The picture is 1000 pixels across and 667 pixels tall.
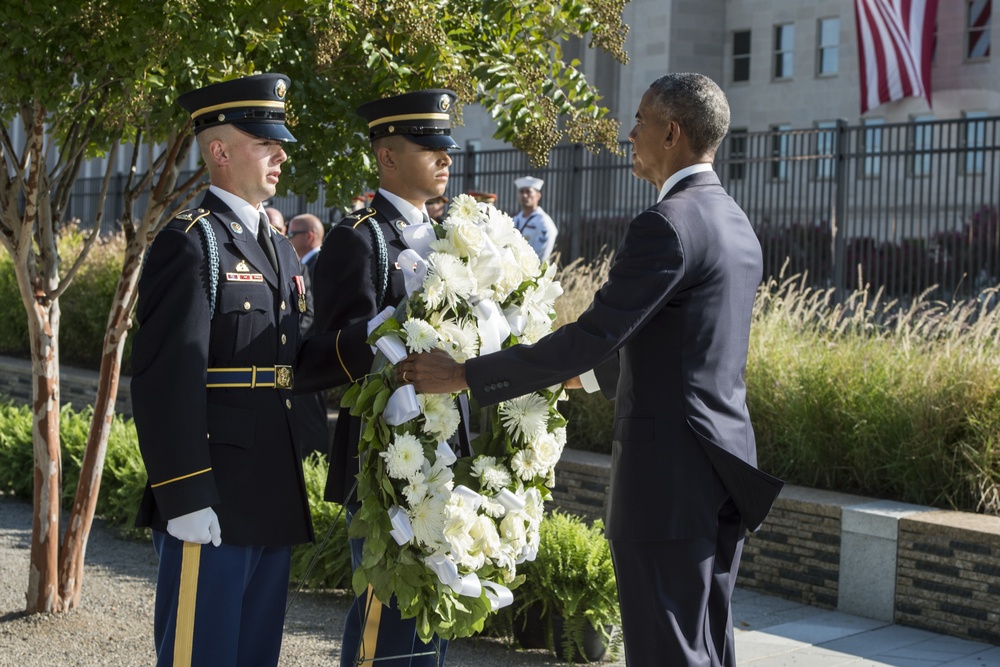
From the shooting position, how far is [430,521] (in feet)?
11.3

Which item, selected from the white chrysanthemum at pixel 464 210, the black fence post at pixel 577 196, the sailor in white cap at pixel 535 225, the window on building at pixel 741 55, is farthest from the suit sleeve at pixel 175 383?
the window on building at pixel 741 55

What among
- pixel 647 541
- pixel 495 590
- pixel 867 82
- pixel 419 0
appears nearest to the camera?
pixel 647 541

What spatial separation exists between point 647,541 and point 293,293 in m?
1.39

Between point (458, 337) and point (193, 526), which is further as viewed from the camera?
point (458, 337)

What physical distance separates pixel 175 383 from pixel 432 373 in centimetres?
73

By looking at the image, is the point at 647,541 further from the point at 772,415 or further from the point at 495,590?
the point at 772,415

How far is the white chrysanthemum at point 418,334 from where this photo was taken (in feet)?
11.2

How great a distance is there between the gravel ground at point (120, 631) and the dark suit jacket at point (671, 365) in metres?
2.24

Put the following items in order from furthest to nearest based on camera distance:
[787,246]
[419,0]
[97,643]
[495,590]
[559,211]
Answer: [559,211], [787,246], [97,643], [419,0], [495,590]

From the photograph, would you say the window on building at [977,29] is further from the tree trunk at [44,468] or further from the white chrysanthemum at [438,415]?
the white chrysanthemum at [438,415]

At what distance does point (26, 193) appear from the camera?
5.54 meters

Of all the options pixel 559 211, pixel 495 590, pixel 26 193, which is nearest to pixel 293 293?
pixel 495 590

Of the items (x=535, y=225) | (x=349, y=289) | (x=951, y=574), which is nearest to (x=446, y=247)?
(x=349, y=289)

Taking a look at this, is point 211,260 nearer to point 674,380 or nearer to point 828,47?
point 674,380
